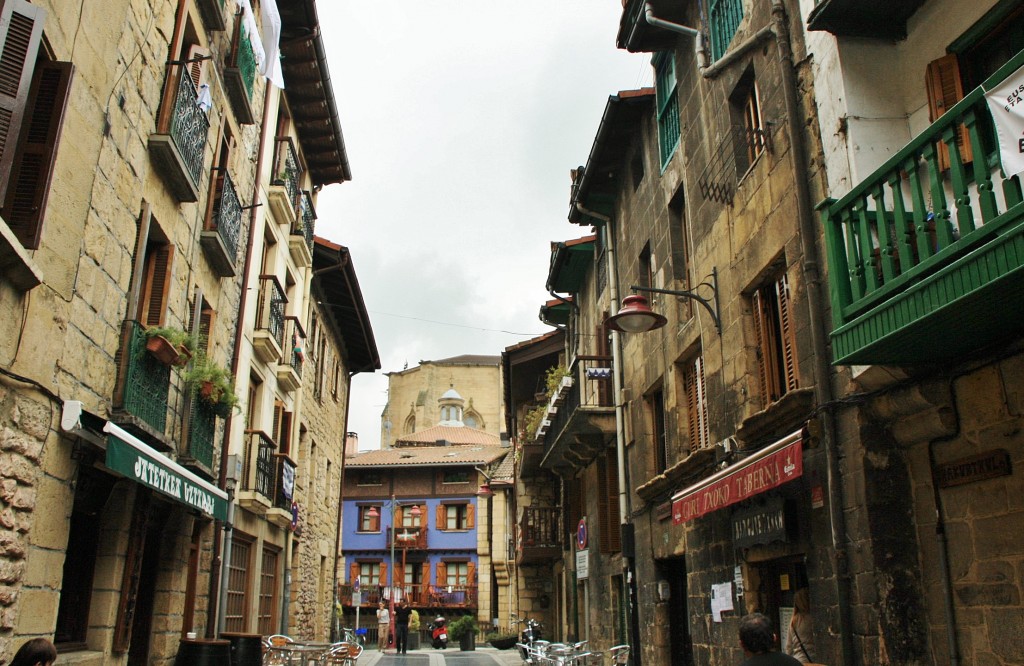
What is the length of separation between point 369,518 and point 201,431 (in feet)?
124

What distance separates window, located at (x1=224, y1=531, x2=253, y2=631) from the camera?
43.1 ft

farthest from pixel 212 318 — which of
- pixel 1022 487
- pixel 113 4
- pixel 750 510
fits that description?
pixel 1022 487

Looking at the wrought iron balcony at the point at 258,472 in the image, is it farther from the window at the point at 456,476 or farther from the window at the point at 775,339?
the window at the point at 456,476

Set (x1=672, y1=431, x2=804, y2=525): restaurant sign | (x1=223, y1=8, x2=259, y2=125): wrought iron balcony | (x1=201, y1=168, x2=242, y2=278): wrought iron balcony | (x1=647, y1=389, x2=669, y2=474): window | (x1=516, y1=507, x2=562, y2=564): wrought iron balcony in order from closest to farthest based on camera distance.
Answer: (x1=672, y1=431, x2=804, y2=525): restaurant sign → (x1=201, y1=168, x2=242, y2=278): wrought iron balcony → (x1=223, y1=8, x2=259, y2=125): wrought iron balcony → (x1=647, y1=389, x2=669, y2=474): window → (x1=516, y1=507, x2=562, y2=564): wrought iron balcony

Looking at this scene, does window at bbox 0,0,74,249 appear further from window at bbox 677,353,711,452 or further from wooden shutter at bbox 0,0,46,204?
window at bbox 677,353,711,452

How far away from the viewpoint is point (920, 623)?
20.3 ft

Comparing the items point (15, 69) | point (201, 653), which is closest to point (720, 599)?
point (201, 653)

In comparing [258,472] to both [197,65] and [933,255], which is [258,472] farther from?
[933,255]

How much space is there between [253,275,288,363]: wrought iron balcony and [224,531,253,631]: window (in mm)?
2940

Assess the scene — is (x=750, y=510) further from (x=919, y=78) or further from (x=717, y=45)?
(x=717, y=45)

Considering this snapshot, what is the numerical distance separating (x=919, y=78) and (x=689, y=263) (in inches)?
197

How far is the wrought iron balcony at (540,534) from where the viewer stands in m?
23.5

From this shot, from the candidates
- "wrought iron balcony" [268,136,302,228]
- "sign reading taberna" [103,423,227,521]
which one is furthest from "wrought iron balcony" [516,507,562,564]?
"sign reading taberna" [103,423,227,521]

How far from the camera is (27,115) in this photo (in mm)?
6273
